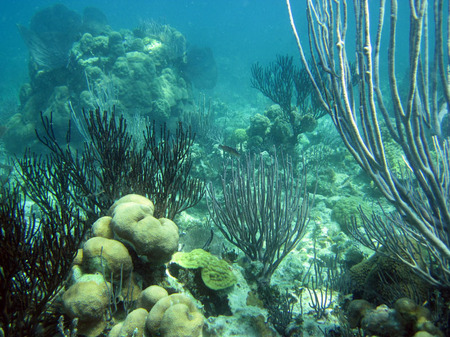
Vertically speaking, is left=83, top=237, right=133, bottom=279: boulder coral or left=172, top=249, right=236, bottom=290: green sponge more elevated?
left=83, top=237, right=133, bottom=279: boulder coral

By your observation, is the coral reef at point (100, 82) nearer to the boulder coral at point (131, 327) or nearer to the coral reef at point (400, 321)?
the boulder coral at point (131, 327)

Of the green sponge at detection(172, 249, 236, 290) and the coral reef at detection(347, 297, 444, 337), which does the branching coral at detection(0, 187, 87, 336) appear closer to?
the green sponge at detection(172, 249, 236, 290)

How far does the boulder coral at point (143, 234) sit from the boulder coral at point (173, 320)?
466mm

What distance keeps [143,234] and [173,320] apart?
79cm

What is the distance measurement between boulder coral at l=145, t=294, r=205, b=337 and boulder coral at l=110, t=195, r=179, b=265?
466mm

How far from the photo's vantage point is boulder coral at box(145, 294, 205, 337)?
1856 millimetres

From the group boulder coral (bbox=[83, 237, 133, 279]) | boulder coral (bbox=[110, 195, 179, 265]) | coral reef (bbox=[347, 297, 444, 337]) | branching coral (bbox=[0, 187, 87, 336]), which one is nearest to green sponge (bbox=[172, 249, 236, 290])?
boulder coral (bbox=[110, 195, 179, 265])

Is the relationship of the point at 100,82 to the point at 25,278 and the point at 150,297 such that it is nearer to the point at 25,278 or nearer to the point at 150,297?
the point at 25,278

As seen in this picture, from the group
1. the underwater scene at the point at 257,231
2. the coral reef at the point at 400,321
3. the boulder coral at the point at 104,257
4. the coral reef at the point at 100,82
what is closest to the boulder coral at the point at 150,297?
the underwater scene at the point at 257,231

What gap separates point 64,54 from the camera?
11625 mm

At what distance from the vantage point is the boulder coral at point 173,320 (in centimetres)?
186

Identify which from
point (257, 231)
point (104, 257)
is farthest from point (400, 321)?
point (104, 257)

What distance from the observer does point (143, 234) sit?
2.32 meters

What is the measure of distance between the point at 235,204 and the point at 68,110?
966 centimetres
